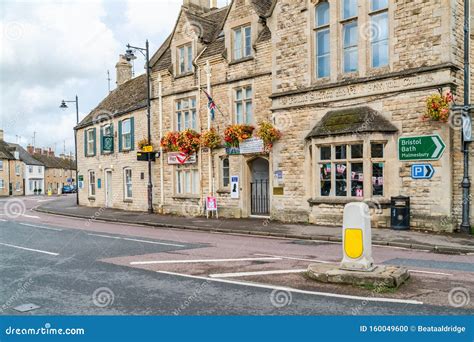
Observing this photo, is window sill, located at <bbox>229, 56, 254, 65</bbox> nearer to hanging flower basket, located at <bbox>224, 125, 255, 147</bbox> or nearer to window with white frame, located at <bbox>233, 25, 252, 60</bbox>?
window with white frame, located at <bbox>233, 25, 252, 60</bbox>

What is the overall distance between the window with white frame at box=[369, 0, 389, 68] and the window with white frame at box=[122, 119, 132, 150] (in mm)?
16551

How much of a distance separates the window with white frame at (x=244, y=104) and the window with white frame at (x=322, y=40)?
12.6 feet

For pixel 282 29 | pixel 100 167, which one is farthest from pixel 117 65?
pixel 282 29

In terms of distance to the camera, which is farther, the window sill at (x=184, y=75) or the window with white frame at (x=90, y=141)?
the window with white frame at (x=90, y=141)

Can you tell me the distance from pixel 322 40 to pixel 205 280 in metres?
12.8

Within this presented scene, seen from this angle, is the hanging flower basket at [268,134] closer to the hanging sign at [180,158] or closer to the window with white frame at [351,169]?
the window with white frame at [351,169]

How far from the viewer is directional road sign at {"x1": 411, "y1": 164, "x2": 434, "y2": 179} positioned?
1485cm

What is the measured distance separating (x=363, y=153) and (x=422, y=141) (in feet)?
6.67

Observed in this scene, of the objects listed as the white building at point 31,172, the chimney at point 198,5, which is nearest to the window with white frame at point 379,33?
the chimney at point 198,5

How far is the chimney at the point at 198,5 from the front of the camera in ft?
86.6

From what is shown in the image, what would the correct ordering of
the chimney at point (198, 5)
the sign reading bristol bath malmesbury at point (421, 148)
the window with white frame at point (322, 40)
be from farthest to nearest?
the chimney at point (198, 5) → the window with white frame at point (322, 40) → the sign reading bristol bath malmesbury at point (421, 148)

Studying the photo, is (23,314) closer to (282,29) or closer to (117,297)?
(117,297)

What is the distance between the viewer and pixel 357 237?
7949 mm

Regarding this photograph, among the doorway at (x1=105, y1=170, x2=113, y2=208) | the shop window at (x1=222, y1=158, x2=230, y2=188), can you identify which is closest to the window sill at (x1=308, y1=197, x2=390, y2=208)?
Answer: the shop window at (x1=222, y1=158, x2=230, y2=188)
